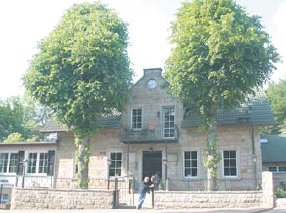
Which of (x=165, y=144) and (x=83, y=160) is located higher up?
(x=165, y=144)

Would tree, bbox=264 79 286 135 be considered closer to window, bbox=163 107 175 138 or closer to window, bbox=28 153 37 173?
window, bbox=163 107 175 138

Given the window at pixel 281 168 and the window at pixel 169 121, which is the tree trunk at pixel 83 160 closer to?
the window at pixel 169 121

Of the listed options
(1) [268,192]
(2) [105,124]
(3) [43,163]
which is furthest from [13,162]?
(1) [268,192]

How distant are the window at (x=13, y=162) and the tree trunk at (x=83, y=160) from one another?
796cm

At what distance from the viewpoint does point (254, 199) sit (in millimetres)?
16297

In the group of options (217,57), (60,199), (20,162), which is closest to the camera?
(217,57)

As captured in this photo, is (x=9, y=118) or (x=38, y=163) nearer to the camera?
(x=38, y=163)

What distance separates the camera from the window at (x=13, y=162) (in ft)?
86.0

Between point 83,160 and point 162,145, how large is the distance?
5.29 m

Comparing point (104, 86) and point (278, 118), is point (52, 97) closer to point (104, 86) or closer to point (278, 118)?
point (104, 86)

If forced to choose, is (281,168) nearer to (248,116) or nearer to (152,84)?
(248,116)

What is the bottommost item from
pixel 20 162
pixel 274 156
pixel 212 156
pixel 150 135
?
pixel 20 162

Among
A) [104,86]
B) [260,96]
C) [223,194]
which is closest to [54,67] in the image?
[104,86]

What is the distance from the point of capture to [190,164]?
2219 cm
